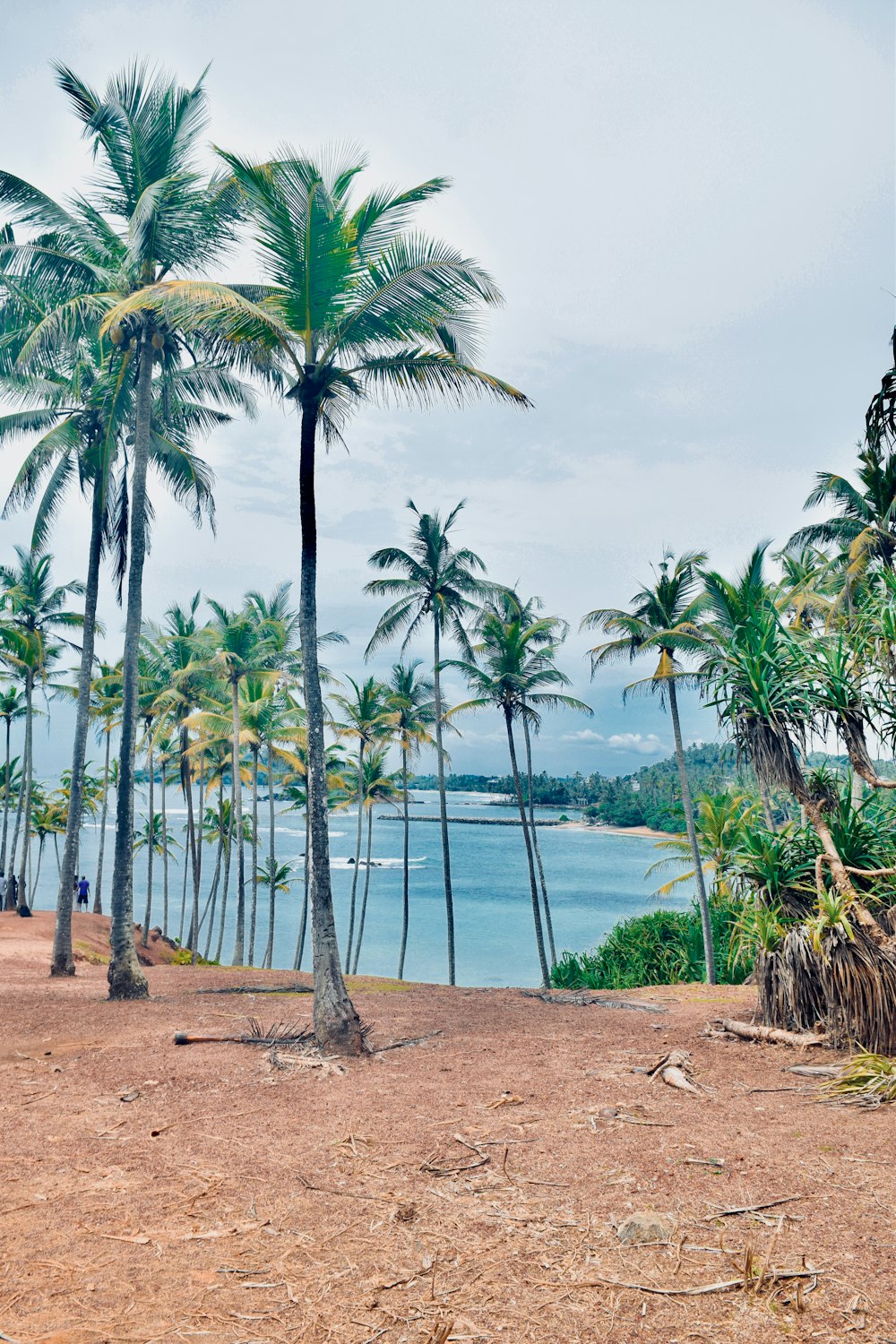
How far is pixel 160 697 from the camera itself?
2752 cm

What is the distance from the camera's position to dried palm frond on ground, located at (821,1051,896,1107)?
19.9 feet

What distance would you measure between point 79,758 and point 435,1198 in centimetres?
1256

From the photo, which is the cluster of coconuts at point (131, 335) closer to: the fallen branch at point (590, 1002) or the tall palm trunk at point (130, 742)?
the tall palm trunk at point (130, 742)

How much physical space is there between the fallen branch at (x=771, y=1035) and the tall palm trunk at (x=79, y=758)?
37.8 feet

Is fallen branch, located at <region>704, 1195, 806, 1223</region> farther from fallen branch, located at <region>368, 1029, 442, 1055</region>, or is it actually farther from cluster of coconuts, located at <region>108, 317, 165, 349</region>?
cluster of coconuts, located at <region>108, 317, 165, 349</region>

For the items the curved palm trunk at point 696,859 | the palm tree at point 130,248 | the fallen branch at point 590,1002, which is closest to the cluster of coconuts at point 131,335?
the palm tree at point 130,248

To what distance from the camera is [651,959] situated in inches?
989

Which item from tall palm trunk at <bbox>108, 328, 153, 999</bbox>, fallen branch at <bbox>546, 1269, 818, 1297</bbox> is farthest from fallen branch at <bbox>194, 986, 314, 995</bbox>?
fallen branch at <bbox>546, 1269, 818, 1297</bbox>

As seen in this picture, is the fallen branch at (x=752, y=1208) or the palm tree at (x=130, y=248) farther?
the palm tree at (x=130, y=248)

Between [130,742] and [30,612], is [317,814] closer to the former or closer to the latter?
[130,742]

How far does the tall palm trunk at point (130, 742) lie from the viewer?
11719 millimetres

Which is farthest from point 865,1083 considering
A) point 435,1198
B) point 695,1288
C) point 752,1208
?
point 435,1198

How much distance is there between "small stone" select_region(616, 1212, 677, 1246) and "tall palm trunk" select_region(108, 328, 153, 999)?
30.2 feet

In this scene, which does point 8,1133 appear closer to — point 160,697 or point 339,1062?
point 339,1062
